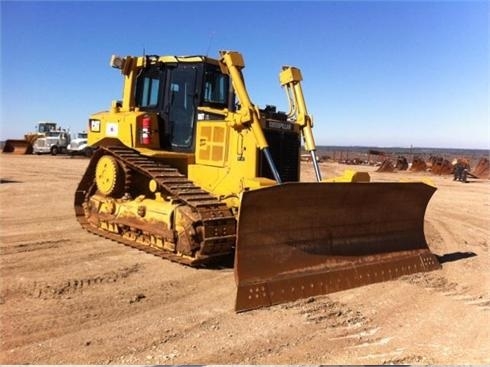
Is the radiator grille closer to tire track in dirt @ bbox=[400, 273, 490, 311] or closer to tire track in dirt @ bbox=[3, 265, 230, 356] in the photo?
tire track in dirt @ bbox=[3, 265, 230, 356]

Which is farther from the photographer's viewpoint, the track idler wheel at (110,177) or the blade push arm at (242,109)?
the track idler wheel at (110,177)

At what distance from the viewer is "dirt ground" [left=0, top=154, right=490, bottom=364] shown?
13.4 ft

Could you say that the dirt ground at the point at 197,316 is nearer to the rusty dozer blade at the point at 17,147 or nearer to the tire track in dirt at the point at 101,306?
the tire track in dirt at the point at 101,306

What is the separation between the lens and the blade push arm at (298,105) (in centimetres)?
811

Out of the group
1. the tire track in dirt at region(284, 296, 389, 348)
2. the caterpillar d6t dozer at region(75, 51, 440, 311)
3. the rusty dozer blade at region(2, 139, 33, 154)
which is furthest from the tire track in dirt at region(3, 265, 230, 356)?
the rusty dozer blade at region(2, 139, 33, 154)

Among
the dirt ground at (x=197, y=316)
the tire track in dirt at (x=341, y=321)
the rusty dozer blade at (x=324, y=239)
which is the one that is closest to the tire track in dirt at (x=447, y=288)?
the dirt ground at (x=197, y=316)

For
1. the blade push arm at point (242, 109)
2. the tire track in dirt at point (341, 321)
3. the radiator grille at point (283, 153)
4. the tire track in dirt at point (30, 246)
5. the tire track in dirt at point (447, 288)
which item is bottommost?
the tire track in dirt at point (30, 246)

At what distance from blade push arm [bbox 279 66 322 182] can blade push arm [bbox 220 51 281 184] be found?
3.75ft

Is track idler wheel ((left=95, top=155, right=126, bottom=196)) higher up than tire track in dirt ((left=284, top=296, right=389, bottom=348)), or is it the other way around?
track idler wheel ((left=95, top=155, right=126, bottom=196))

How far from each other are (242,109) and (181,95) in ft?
5.21

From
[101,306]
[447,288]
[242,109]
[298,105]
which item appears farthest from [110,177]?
[447,288]

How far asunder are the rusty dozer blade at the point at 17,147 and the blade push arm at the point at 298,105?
113ft

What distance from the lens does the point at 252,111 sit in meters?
7.01

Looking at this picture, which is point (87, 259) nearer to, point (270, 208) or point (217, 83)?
point (270, 208)
